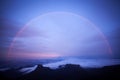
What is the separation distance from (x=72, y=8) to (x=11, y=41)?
4.42ft

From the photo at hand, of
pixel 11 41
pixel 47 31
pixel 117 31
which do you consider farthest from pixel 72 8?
pixel 11 41

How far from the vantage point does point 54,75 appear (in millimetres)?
3467

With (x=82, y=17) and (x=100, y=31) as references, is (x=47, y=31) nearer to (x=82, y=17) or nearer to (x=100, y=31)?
(x=82, y=17)

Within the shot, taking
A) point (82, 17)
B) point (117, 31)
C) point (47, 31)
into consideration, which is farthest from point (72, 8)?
point (117, 31)

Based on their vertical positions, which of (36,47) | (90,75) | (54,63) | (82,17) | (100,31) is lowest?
(90,75)

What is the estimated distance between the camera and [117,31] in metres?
3.67

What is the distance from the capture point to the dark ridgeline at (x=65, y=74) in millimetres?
3443

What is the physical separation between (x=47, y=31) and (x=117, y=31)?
1.41 m

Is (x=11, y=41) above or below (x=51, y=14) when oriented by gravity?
below

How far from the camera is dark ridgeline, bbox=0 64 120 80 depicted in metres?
3.44

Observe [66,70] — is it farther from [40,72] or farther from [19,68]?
[19,68]

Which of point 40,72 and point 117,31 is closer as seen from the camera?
point 40,72

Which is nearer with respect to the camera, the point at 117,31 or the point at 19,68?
the point at 19,68

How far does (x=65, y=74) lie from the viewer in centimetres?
348
